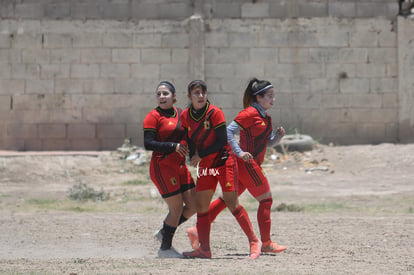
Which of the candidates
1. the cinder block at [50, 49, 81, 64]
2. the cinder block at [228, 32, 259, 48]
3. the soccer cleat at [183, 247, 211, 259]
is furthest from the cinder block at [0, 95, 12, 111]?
the soccer cleat at [183, 247, 211, 259]

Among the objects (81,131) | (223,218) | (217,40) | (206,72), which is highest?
(217,40)

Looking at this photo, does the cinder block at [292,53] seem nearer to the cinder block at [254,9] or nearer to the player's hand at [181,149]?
the cinder block at [254,9]

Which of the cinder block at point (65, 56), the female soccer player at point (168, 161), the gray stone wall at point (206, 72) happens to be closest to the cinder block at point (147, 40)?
the gray stone wall at point (206, 72)

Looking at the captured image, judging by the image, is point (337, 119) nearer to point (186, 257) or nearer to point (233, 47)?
point (233, 47)

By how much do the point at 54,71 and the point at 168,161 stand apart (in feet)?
→ 31.1

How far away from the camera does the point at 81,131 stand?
46.0 feet

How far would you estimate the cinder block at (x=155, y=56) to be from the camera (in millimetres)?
13945

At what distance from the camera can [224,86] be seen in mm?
13930

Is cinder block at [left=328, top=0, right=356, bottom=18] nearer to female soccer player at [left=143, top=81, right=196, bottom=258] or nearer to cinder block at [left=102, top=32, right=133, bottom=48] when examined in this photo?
cinder block at [left=102, top=32, right=133, bottom=48]

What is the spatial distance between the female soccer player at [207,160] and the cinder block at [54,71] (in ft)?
30.7

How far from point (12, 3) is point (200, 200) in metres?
10.6

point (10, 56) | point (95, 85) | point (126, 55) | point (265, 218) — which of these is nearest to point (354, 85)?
point (126, 55)

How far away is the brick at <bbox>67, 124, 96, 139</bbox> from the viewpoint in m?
14.0

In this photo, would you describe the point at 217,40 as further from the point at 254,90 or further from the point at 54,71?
the point at 254,90
